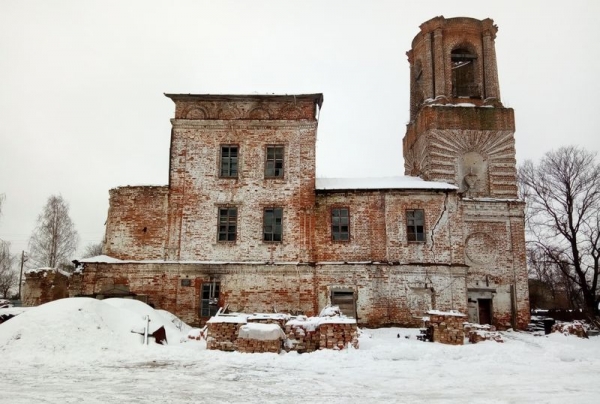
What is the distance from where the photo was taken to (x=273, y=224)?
834 inches

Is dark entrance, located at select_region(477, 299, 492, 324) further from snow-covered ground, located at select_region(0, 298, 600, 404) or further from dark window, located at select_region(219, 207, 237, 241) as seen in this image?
dark window, located at select_region(219, 207, 237, 241)

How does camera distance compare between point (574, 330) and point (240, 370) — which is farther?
point (574, 330)

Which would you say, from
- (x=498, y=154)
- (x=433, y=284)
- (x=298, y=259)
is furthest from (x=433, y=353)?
(x=498, y=154)

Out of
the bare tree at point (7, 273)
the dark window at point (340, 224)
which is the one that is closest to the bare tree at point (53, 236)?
the bare tree at point (7, 273)

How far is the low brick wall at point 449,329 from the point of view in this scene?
15.9 meters

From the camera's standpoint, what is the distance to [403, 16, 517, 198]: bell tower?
79.7 feet

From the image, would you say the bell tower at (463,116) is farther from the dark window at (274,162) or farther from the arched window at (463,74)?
the dark window at (274,162)

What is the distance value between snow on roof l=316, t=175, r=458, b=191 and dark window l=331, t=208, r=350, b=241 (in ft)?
3.37

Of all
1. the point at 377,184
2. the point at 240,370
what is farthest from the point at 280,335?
the point at 377,184

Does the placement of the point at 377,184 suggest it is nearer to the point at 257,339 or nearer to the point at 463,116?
the point at 463,116

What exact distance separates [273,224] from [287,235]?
775 mm

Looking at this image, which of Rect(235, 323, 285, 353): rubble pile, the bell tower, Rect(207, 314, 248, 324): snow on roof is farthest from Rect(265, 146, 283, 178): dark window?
Rect(235, 323, 285, 353): rubble pile

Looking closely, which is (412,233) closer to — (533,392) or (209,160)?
(209,160)

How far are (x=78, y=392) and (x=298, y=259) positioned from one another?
1286cm
